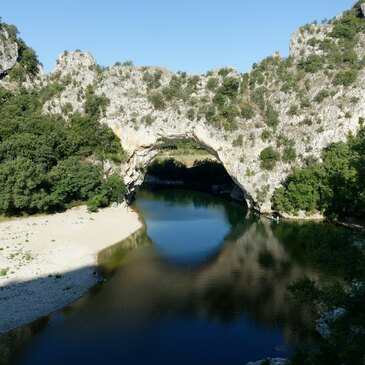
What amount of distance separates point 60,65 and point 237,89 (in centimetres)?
4149

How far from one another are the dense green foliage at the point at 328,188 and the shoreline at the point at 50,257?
26716 millimetres

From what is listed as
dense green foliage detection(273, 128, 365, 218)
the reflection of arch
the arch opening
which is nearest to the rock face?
the arch opening

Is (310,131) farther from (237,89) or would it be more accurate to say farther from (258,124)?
(237,89)

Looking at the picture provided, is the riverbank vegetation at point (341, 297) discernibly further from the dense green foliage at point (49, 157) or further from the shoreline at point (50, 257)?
the dense green foliage at point (49, 157)

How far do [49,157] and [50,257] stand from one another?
2849 cm

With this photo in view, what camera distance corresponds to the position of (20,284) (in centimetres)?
3366

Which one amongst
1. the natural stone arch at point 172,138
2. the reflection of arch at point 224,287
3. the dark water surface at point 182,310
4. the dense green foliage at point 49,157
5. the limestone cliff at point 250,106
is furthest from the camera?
the natural stone arch at point 172,138

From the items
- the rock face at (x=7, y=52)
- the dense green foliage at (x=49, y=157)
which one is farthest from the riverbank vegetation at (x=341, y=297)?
the rock face at (x=7, y=52)

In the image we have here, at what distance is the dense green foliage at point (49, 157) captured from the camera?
55625mm

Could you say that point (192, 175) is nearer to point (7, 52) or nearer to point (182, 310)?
point (7, 52)

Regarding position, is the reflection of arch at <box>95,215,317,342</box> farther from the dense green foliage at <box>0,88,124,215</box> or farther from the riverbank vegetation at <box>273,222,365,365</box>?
the dense green foliage at <box>0,88,124,215</box>

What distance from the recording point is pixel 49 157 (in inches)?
2559

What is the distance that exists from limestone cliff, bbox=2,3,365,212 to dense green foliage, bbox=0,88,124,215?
12.9 ft

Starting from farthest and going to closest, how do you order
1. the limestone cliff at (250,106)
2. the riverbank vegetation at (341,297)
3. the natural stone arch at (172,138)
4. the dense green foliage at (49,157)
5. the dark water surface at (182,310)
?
1. the natural stone arch at (172,138)
2. the limestone cliff at (250,106)
3. the dense green foliage at (49,157)
4. the dark water surface at (182,310)
5. the riverbank vegetation at (341,297)
